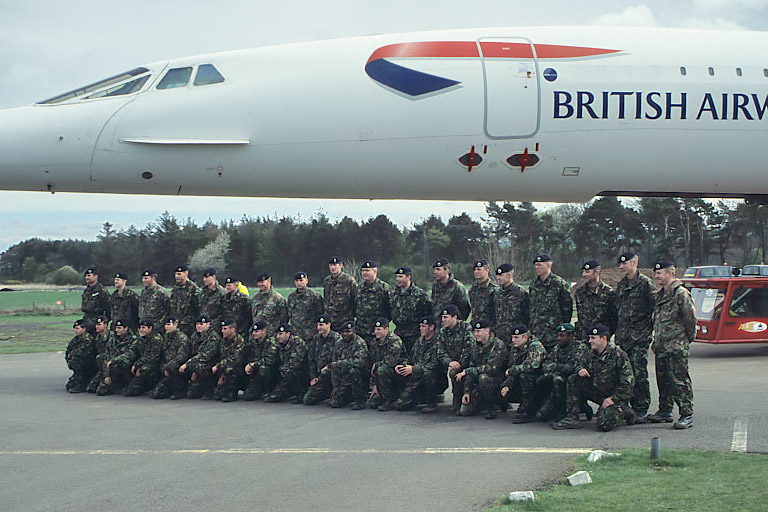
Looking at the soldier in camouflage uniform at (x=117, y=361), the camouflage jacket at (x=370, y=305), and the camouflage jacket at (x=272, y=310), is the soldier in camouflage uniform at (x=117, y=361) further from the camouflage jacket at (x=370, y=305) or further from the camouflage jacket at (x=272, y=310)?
the camouflage jacket at (x=370, y=305)

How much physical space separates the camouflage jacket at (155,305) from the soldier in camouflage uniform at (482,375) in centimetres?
439

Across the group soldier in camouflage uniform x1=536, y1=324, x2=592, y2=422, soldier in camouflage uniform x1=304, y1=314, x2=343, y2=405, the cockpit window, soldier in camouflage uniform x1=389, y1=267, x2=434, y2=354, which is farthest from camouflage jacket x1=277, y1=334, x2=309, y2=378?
the cockpit window

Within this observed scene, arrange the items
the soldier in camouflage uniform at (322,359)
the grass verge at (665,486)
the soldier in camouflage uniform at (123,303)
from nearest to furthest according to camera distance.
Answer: the grass verge at (665,486) < the soldier in camouflage uniform at (322,359) < the soldier in camouflage uniform at (123,303)

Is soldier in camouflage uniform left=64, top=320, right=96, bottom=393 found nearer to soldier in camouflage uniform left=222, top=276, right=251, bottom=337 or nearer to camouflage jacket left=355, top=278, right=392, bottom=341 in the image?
soldier in camouflage uniform left=222, top=276, right=251, bottom=337

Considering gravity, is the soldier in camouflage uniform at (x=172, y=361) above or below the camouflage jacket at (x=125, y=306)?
below

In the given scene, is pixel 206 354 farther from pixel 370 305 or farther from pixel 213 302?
pixel 370 305

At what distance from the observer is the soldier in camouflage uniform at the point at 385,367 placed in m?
7.80

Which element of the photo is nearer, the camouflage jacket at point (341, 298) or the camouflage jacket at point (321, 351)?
the camouflage jacket at point (321, 351)

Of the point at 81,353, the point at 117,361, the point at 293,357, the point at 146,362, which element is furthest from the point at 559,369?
the point at 81,353

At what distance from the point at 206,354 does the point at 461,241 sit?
7963mm

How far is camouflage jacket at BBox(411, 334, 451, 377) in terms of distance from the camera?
7.69m

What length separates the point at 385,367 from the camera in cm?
777

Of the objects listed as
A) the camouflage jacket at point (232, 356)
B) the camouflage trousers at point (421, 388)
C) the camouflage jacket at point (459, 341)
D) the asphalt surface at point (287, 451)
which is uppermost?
the camouflage jacket at point (459, 341)

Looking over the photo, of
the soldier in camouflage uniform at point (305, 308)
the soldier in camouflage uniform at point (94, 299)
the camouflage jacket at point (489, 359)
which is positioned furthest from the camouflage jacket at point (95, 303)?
the camouflage jacket at point (489, 359)
